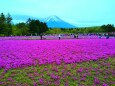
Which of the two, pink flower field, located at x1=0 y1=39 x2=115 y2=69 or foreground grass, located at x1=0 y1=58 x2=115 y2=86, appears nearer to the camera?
foreground grass, located at x1=0 y1=58 x2=115 y2=86

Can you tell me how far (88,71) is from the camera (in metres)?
12.8

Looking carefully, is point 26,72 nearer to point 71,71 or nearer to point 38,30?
point 71,71

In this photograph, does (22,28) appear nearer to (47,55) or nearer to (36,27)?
(36,27)

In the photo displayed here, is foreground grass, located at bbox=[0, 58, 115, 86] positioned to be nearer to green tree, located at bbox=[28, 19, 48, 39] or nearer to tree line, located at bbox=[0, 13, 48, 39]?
tree line, located at bbox=[0, 13, 48, 39]

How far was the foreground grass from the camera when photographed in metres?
10.5

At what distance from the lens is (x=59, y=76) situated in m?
11.5

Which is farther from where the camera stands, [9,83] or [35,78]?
[35,78]

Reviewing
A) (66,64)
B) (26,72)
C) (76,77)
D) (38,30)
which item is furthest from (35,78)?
(38,30)

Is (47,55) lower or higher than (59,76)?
higher

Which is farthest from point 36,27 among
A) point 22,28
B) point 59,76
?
point 59,76

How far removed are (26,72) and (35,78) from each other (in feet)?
4.74

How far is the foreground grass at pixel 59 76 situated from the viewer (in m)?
10.5

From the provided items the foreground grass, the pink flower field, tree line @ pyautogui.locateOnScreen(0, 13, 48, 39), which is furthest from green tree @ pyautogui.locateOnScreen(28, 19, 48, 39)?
the foreground grass

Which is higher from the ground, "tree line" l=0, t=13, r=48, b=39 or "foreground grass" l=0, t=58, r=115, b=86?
"tree line" l=0, t=13, r=48, b=39
